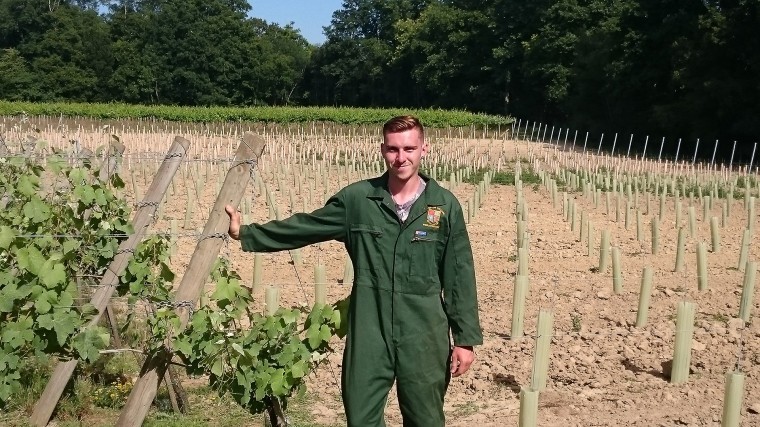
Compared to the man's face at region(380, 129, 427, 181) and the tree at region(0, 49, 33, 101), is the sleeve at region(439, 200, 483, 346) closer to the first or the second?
the man's face at region(380, 129, 427, 181)

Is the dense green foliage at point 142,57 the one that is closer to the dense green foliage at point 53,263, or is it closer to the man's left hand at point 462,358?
the dense green foliage at point 53,263

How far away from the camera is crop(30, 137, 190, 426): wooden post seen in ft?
13.9

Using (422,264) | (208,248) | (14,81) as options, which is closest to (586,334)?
(422,264)

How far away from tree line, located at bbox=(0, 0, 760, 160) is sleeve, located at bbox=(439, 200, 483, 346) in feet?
89.8

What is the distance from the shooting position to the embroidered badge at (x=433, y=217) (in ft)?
11.5

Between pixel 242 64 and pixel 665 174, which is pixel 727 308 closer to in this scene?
pixel 665 174

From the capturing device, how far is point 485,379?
6156mm

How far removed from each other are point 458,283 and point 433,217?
0.90 feet

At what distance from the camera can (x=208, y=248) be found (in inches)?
153

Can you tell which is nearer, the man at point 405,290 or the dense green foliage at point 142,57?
the man at point 405,290

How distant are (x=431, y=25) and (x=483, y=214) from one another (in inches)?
1957

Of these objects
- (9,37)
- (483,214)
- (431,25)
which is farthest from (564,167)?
(9,37)

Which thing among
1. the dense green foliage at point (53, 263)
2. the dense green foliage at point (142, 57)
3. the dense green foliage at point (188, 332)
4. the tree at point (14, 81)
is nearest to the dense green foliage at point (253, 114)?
the tree at point (14, 81)

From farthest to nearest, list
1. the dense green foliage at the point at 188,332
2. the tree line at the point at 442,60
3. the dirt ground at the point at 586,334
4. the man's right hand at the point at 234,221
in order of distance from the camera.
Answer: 1. the tree line at the point at 442,60
2. the dirt ground at the point at 586,334
3. the dense green foliage at the point at 188,332
4. the man's right hand at the point at 234,221
